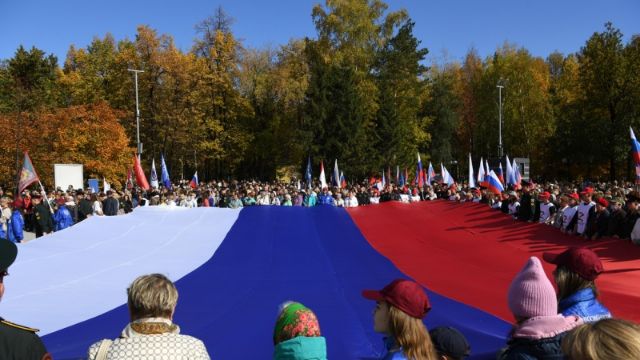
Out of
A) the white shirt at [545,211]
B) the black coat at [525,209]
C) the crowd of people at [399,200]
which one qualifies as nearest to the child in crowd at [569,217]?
the crowd of people at [399,200]

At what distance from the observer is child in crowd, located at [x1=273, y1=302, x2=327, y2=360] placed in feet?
8.09

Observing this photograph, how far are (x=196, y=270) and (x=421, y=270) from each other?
3.02 m

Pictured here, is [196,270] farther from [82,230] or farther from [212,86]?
[212,86]

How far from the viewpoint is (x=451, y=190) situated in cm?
1645

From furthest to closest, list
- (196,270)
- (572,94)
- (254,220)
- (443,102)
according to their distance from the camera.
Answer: (443,102)
(572,94)
(254,220)
(196,270)

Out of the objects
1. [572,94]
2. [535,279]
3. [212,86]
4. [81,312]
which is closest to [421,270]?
[81,312]

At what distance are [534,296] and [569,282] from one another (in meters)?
0.53

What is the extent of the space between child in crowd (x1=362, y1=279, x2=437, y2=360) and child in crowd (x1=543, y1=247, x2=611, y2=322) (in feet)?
2.98

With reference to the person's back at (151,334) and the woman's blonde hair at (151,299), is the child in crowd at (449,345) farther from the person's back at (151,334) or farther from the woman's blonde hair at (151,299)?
the woman's blonde hair at (151,299)

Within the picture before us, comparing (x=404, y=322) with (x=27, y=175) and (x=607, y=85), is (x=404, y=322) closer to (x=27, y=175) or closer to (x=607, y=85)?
(x=27, y=175)

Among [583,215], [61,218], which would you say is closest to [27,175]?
[61,218]

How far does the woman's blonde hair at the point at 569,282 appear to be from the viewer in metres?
2.63

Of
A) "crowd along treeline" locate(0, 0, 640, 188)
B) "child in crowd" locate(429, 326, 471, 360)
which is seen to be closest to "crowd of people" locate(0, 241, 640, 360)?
"child in crowd" locate(429, 326, 471, 360)

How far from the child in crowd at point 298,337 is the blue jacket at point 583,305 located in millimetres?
1214
